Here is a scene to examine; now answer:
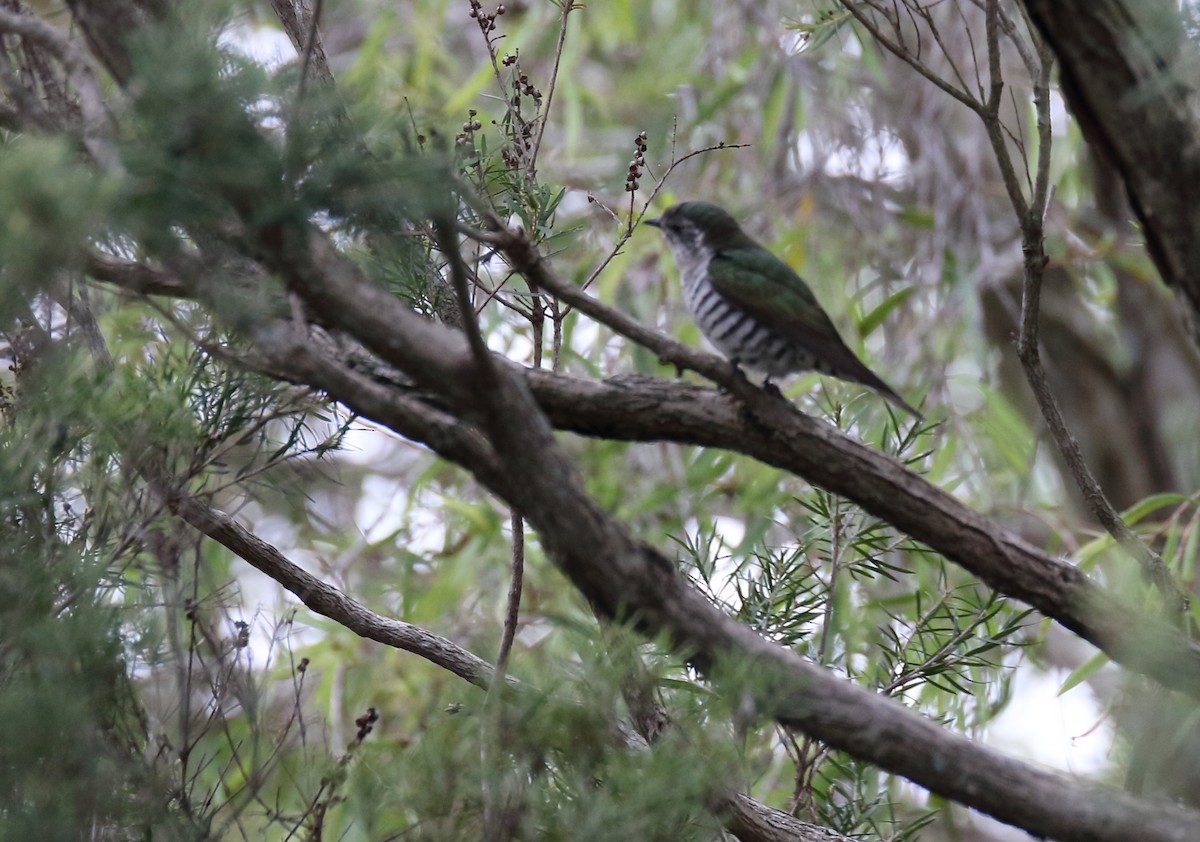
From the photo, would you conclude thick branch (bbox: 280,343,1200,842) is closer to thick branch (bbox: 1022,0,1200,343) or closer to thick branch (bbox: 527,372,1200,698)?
thick branch (bbox: 527,372,1200,698)

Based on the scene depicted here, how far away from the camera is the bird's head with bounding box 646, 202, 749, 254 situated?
132 inches

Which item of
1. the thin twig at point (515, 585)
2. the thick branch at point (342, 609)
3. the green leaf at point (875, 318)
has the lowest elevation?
the thick branch at point (342, 609)

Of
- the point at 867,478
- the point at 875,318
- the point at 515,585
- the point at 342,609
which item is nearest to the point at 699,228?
the point at 515,585

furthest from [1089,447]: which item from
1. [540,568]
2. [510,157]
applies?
[510,157]

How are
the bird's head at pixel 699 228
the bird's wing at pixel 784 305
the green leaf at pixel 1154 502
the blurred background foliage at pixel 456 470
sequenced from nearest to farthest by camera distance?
the blurred background foliage at pixel 456 470, the bird's wing at pixel 784 305, the bird's head at pixel 699 228, the green leaf at pixel 1154 502

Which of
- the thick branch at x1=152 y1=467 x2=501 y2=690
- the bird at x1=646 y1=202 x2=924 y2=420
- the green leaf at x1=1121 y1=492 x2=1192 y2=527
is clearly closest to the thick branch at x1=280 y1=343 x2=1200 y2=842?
the thick branch at x1=152 y1=467 x2=501 y2=690

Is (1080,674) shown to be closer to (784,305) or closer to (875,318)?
(784,305)

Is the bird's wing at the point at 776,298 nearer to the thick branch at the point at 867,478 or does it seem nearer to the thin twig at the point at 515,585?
the thin twig at the point at 515,585

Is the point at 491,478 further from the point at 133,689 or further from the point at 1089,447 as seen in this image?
the point at 1089,447

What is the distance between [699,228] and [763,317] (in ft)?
1.85

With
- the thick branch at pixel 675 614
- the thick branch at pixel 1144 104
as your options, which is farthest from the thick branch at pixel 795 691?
the thick branch at pixel 1144 104

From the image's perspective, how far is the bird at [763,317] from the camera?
2.90 meters

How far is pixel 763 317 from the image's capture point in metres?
2.97

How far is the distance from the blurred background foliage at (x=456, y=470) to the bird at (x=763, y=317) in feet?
0.48
